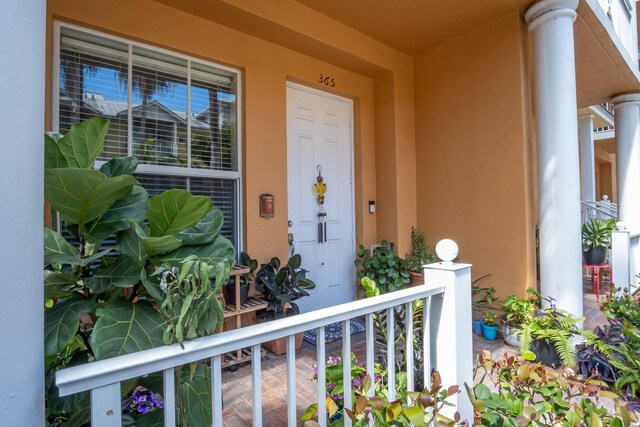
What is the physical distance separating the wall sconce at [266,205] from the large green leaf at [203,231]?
208cm

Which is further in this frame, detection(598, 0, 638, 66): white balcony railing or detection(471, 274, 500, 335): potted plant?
detection(598, 0, 638, 66): white balcony railing

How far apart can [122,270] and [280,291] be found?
2.03 m

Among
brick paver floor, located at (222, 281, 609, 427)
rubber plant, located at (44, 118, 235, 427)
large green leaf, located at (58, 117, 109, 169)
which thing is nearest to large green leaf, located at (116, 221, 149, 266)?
rubber plant, located at (44, 118, 235, 427)

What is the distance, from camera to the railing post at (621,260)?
3621 millimetres

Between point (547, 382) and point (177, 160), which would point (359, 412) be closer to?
point (547, 382)

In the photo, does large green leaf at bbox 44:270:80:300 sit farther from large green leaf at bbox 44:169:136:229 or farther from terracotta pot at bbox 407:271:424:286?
terracotta pot at bbox 407:271:424:286


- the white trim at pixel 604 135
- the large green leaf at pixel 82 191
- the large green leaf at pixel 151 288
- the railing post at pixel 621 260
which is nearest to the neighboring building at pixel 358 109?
the railing post at pixel 621 260

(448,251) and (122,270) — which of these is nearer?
(122,270)

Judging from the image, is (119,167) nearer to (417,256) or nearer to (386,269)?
(386,269)

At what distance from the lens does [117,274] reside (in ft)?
3.34

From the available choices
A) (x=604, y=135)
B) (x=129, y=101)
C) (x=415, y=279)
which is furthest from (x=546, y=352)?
(x=604, y=135)

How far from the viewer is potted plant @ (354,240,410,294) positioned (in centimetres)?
370

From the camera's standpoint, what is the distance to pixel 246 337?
1049 mm

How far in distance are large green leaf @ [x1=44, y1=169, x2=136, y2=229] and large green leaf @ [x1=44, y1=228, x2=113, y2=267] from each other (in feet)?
0.29
